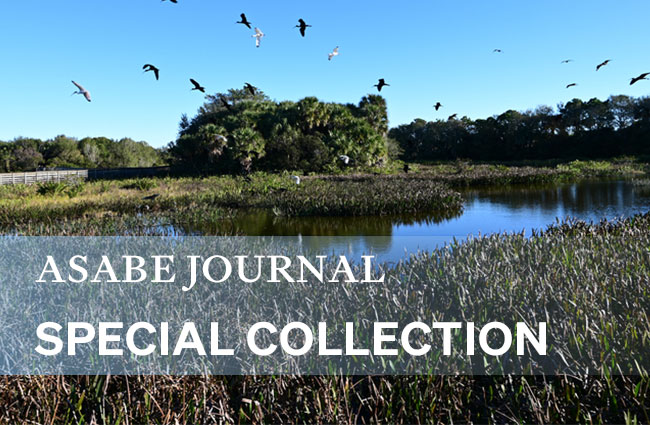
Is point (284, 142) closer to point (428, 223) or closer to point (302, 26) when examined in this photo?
point (428, 223)

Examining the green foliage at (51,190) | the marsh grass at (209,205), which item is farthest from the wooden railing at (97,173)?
the marsh grass at (209,205)

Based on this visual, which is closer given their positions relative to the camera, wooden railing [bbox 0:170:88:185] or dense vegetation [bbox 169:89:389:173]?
wooden railing [bbox 0:170:88:185]

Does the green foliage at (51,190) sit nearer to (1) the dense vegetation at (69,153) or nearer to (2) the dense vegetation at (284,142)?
(2) the dense vegetation at (284,142)

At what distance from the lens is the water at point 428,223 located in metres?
10.4

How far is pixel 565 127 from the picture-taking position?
5466 cm

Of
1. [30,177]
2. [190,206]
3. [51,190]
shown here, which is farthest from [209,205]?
[30,177]

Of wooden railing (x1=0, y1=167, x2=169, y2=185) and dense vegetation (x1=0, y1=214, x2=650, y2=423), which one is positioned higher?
wooden railing (x1=0, y1=167, x2=169, y2=185)

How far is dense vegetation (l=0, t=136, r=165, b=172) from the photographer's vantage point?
57.0m

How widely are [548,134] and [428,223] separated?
47137 mm

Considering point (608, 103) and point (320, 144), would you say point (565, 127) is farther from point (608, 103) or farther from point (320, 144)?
point (320, 144)

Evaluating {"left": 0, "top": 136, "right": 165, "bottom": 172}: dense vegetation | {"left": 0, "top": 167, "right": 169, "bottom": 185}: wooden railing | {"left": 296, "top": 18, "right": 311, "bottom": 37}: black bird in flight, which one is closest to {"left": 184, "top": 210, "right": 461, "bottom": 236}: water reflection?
{"left": 296, "top": 18, "right": 311, "bottom": 37}: black bird in flight

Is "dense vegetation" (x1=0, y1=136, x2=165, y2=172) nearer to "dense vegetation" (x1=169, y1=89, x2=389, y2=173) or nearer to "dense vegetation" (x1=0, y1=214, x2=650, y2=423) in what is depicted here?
"dense vegetation" (x1=169, y1=89, x2=389, y2=173)

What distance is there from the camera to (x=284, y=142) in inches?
1340

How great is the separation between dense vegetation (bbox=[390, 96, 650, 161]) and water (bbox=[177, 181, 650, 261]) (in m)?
31.6
